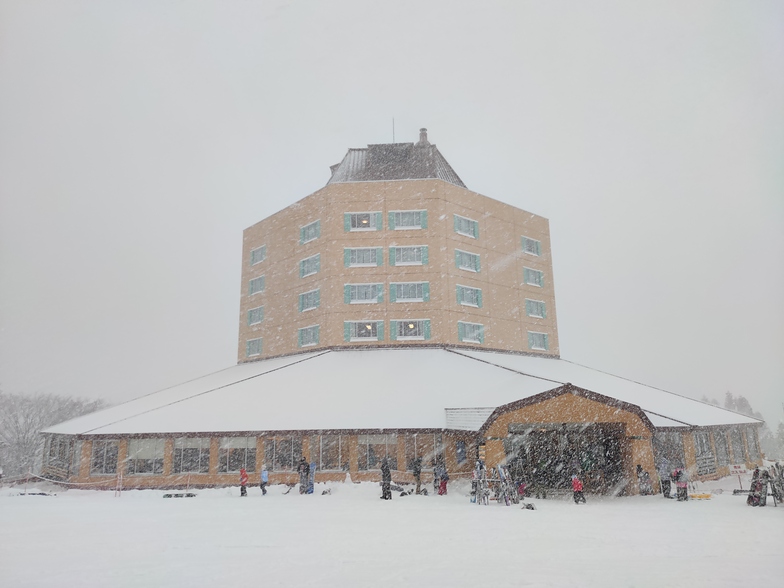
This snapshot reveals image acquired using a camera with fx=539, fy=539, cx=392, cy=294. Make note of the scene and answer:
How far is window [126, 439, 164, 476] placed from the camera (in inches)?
1029

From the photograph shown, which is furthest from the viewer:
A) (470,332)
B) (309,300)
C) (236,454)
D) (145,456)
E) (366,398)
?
(309,300)

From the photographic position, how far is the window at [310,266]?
36.4 meters

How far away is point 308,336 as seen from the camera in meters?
36.1

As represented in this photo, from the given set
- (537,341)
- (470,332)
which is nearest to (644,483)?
(470,332)

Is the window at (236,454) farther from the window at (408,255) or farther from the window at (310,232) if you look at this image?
the window at (310,232)

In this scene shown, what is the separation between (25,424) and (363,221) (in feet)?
177

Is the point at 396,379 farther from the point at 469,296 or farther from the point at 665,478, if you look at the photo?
the point at 665,478

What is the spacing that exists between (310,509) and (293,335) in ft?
64.2

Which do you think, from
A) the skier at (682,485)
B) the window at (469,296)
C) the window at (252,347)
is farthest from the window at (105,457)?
the skier at (682,485)

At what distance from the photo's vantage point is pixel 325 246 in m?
35.9

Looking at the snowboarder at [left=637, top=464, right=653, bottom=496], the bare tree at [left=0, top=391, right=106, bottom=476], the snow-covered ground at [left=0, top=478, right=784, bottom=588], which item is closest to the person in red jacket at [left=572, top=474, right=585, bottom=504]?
the snow-covered ground at [left=0, top=478, right=784, bottom=588]

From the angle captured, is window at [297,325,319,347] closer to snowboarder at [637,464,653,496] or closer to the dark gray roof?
the dark gray roof

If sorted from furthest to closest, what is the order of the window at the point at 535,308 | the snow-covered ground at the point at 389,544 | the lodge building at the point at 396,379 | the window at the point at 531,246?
the window at the point at 531,246 → the window at the point at 535,308 → the lodge building at the point at 396,379 → the snow-covered ground at the point at 389,544

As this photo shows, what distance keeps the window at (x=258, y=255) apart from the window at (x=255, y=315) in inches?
148
